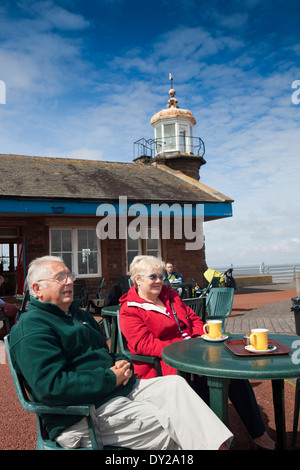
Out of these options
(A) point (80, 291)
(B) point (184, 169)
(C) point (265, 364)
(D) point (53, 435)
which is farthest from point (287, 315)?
(B) point (184, 169)

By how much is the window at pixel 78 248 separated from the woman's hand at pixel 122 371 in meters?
10.6

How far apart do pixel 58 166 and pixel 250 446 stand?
1314 centimetres

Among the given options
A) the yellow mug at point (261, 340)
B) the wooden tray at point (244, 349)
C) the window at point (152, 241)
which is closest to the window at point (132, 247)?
the window at point (152, 241)

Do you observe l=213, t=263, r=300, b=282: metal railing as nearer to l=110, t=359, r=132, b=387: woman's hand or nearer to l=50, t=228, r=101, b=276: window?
l=50, t=228, r=101, b=276: window

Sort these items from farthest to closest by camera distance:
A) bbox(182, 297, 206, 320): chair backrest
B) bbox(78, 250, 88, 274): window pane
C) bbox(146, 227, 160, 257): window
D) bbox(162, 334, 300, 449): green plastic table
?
bbox(146, 227, 160, 257): window → bbox(78, 250, 88, 274): window pane → bbox(182, 297, 206, 320): chair backrest → bbox(162, 334, 300, 449): green plastic table

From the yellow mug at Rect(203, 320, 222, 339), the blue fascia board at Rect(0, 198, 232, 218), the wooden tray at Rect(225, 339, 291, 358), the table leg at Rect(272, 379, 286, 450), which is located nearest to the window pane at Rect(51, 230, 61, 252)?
the blue fascia board at Rect(0, 198, 232, 218)

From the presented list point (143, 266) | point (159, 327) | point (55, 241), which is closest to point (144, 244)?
point (55, 241)

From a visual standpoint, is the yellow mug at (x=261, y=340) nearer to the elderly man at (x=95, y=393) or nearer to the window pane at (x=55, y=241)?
the elderly man at (x=95, y=393)

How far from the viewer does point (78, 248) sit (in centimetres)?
1312

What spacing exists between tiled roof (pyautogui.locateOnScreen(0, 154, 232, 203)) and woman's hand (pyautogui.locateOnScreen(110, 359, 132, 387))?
9.34 meters

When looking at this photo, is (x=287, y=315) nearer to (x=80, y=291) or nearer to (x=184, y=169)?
(x=80, y=291)

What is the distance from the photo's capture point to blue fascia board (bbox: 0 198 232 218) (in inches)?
436

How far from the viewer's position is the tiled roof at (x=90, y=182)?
12070 millimetres
